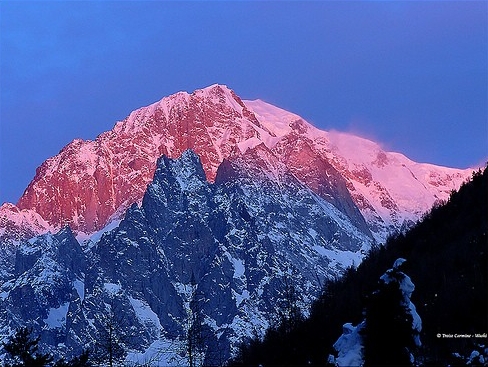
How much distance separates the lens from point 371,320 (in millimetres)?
26641

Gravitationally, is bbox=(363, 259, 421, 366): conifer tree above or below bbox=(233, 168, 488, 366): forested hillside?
below

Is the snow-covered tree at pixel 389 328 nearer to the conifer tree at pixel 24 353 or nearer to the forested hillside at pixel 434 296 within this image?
the forested hillside at pixel 434 296

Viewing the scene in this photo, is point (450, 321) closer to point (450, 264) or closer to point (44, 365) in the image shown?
point (450, 264)

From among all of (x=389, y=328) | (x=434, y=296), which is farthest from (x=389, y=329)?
(x=434, y=296)

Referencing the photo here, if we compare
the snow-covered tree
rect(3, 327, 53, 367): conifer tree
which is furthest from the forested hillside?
rect(3, 327, 53, 367): conifer tree

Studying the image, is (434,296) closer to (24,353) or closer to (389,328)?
(389,328)

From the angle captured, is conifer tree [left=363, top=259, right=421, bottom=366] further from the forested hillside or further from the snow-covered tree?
the forested hillside

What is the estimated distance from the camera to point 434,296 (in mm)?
37531

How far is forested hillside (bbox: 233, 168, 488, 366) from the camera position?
101ft

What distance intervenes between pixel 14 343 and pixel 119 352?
1150cm

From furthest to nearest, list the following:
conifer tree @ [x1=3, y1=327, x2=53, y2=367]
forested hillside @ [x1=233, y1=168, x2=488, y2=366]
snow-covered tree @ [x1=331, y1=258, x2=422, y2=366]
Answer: forested hillside @ [x1=233, y1=168, x2=488, y2=366]
conifer tree @ [x1=3, y1=327, x2=53, y2=367]
snow-covered tree @ [x1=331, y1=258, x2=422, y2=366]

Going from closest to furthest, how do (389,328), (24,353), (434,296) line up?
(389,328)
(24,353)
(434,296)

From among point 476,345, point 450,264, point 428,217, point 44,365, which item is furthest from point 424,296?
point 428,217

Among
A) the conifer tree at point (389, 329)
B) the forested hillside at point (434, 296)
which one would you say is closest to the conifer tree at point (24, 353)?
the forested hillside at point (434, 296)
